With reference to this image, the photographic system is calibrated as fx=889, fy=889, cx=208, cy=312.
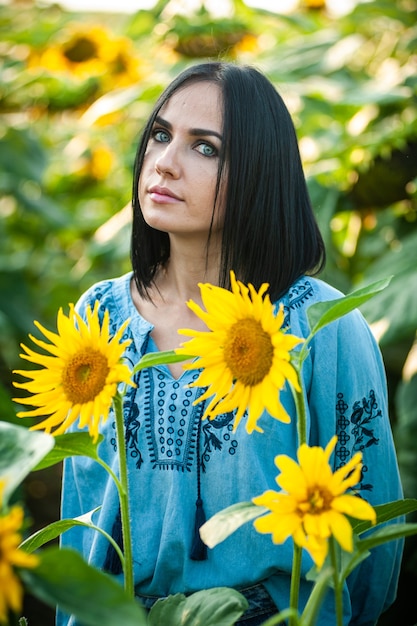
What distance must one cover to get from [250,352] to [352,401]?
1.20ft

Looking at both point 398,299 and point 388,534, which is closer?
point 388,534

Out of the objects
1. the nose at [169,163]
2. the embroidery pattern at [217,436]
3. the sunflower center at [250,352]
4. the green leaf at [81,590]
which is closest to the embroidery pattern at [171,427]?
the embroidery pattern at [217,436]

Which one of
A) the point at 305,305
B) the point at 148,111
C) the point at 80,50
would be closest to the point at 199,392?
the point at 305,305

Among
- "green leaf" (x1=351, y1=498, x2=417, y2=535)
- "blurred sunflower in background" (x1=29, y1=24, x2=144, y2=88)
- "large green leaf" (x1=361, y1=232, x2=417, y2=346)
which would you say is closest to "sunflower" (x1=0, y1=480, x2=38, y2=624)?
"green leaf" (x1=351, y1=498, x2=417, y2=535)

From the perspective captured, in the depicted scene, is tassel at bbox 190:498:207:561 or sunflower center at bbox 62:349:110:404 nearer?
sunflower center at bbox 62:349:110:404

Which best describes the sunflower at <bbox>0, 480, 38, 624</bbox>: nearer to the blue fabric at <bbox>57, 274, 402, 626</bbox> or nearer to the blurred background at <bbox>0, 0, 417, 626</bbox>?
the blue fabric at <bbox>57, 274, 402, 626</bbox>

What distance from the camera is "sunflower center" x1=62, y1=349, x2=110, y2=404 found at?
70 cm

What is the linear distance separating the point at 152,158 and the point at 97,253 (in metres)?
1.17

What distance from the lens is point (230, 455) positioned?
1017mm

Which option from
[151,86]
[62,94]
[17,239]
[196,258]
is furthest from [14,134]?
[196,258]

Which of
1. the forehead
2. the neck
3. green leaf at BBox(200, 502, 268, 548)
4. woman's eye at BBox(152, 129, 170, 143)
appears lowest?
green leaf at BBox(200, 502, 268, 548)

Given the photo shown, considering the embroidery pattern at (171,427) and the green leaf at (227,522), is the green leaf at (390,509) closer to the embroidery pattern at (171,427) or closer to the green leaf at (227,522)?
the green leaf at (227,522)

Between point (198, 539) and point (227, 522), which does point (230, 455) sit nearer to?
point (198, 539)

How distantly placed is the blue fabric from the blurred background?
0.98 ft
